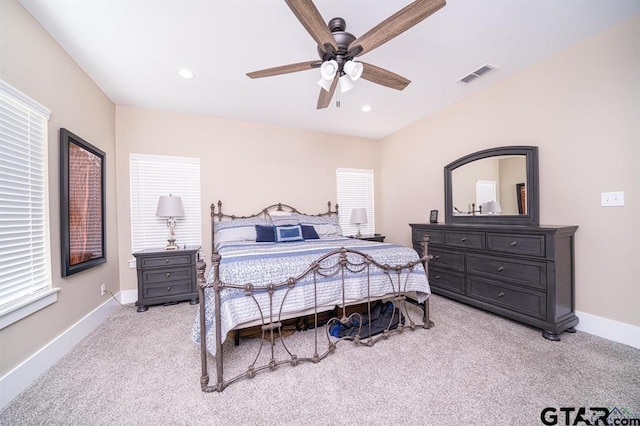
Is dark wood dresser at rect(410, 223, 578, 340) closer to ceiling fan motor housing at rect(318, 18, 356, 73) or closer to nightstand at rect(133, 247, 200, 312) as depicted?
ceiling fan motor housing at rect(318, 18, 356, 73)

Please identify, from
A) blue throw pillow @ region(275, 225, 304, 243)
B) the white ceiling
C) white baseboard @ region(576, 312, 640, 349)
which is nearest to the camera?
the white ceiling

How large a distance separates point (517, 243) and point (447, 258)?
854mm

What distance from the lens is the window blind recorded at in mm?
1655

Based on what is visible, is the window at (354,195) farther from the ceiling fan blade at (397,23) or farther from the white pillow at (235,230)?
the ceiling fan blade at (397,23)

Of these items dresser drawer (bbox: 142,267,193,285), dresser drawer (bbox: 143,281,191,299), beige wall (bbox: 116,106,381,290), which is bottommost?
dresser drawer (bbox: 143,281,191,299)

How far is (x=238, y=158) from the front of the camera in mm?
4105

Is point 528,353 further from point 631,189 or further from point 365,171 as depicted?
point 365,171

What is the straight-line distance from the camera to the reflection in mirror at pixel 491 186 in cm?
288

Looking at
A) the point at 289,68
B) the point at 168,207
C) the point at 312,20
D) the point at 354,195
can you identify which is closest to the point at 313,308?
the point at 289,68

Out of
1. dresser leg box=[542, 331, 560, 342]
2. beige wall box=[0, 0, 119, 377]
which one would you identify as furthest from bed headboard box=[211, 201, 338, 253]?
dresser leg box=[542, 331, 560, 342]

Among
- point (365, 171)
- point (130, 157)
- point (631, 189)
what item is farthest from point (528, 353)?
point (130, 157)

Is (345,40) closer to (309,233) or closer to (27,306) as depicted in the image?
(309,233)

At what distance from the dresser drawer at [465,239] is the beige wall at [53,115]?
4080 mm

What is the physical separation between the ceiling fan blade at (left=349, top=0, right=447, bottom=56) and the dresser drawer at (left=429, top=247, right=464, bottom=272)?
8.39 ft
